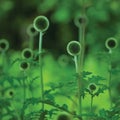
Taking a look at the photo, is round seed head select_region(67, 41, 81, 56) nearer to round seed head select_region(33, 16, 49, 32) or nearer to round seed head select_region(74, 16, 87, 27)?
round seed head select_region(33, 16, 49, 32)

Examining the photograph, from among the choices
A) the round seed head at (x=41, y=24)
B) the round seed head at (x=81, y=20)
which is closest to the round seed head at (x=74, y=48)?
the round seed head at (x=41, y=24)

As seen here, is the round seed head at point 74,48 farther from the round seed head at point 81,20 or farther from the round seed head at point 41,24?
the round seed head at point 81,20

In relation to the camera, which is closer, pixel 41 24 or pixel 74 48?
pixel 74 48

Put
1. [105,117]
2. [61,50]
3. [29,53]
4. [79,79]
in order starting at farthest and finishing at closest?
1. [61,50]
2. [29,53]
3. [79,79]
4. [105,117]

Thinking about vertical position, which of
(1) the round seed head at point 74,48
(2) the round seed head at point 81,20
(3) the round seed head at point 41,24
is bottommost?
(1) the round seed head at point 74,48

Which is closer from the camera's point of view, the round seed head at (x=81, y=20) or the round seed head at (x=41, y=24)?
the round seed head at (x=41, y=24)

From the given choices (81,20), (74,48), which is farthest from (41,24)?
(81,20)

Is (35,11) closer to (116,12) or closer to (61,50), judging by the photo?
(61,50)

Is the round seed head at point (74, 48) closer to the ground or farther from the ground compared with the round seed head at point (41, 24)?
closer to the ground

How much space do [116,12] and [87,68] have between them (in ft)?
9.51

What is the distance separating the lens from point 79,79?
1.65 meters

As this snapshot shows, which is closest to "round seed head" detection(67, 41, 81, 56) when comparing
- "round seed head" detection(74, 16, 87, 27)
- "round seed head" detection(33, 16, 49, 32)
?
"round seed head" detection(33, 16, 49, 32)

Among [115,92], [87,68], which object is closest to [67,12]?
[87,68]

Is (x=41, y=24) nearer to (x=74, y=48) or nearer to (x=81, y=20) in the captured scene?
(x=74, y=48)
